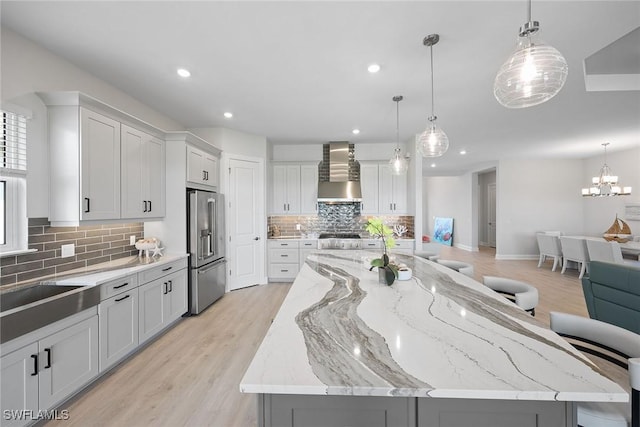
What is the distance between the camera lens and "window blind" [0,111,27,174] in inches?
77.7

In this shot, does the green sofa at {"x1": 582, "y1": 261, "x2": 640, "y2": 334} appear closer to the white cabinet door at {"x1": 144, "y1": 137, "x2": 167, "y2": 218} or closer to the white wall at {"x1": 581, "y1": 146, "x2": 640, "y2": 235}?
the white cabinet door at {"x1": 144, "y1": 137, "x2": 167, "y2": 218}

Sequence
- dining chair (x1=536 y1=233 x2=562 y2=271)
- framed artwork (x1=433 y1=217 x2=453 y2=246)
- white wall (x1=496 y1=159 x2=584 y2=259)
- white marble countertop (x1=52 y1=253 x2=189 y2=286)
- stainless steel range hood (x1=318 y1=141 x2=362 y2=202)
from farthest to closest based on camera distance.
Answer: framed artwork (x1=433 y1=217 x2=453 y2=246) < white wall (x1=496 y1=159 x2=584 y2=259) < dining chair (x1=536 y1=233 x2=562 y2=271) < stainless steel range hood (x1=318 y1=141 x2=362 y2=202) < white marble countertop (x1=52 y1=253 x2=189 y2=286)

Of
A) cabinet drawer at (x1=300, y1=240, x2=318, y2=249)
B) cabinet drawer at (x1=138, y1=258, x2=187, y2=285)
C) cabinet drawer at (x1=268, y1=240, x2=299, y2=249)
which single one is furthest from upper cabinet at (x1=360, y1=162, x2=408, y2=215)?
cabinet drawer at (x1=138, y1=258, x2=187, y2=285)

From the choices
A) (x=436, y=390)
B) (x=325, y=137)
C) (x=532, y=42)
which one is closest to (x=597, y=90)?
(x=532, y=42)

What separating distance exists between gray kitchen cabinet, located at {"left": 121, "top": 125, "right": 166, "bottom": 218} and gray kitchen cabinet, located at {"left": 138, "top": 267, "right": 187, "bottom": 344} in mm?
811

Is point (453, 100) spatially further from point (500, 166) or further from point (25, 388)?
point (500, 166)

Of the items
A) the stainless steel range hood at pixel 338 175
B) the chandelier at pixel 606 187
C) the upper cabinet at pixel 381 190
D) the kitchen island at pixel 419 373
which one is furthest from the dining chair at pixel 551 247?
the kitchen island at pixel 419 373

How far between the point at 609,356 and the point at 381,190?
4419 mm

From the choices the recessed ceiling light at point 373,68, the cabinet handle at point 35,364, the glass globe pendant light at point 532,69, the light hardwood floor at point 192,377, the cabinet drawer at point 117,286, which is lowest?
the light hardwood floor at point 192,377

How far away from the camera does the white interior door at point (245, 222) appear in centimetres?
461

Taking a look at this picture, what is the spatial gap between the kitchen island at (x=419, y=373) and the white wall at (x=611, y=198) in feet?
25.6

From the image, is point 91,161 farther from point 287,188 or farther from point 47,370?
point 287,188

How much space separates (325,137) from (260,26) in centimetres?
314

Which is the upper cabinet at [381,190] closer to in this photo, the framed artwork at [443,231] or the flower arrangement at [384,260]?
the flower arrangement at [384,260]
